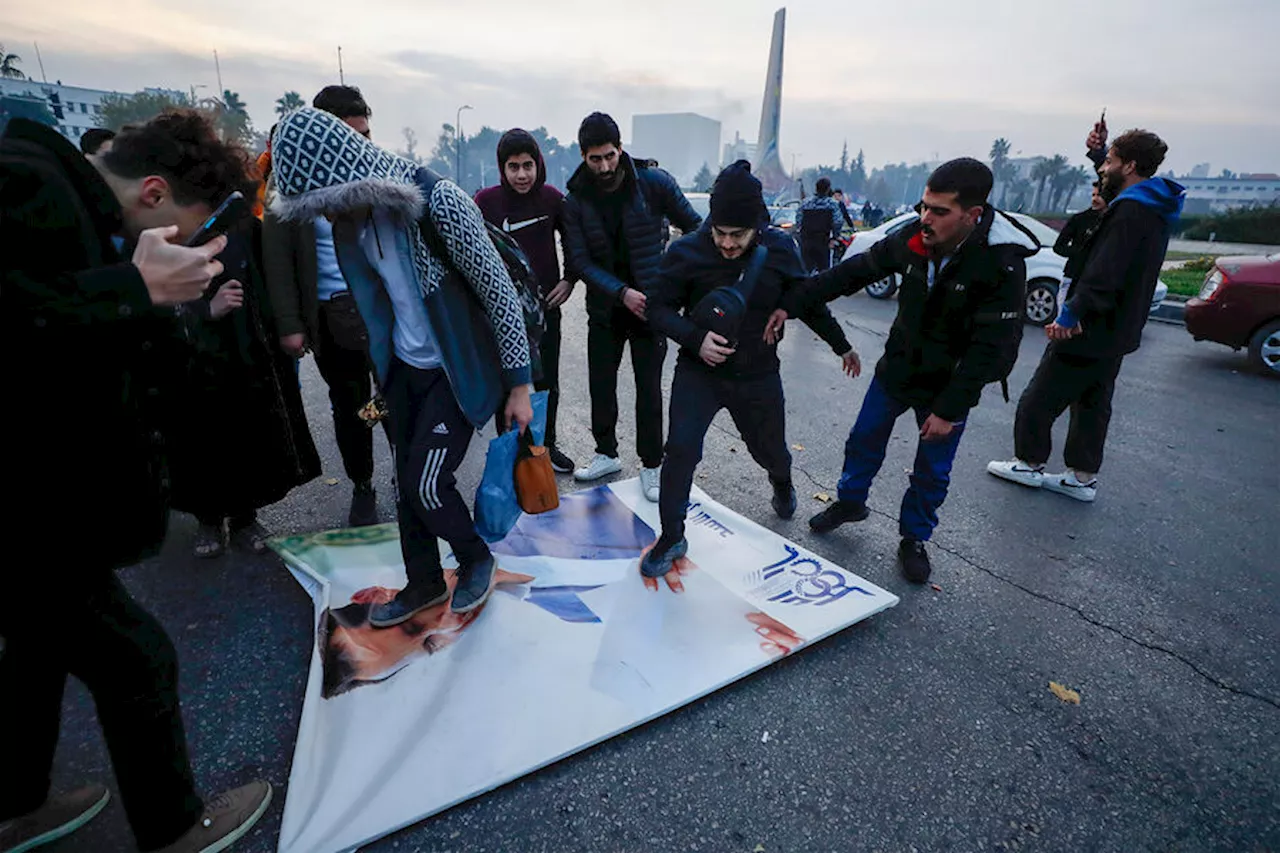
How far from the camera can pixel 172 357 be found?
150cm

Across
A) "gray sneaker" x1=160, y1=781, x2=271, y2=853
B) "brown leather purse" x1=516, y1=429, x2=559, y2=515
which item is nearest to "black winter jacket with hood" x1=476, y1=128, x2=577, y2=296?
"brown leather purse" x1=516, y1=429, x2=559, y2=515

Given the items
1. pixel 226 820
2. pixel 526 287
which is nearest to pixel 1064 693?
pixel 526 287

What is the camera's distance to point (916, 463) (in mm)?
3211

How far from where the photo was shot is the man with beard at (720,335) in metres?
2.74

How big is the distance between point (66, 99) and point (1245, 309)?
11013 cm

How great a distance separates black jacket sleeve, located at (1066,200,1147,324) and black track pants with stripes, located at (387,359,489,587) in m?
3.45

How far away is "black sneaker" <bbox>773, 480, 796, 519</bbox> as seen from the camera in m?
3.65

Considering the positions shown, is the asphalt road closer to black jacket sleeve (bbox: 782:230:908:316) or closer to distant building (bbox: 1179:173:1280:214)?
black jacket sleeve (bbox: 782:230:908:316)

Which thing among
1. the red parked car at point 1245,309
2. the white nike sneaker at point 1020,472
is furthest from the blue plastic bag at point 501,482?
the red parked car at point 1245,309

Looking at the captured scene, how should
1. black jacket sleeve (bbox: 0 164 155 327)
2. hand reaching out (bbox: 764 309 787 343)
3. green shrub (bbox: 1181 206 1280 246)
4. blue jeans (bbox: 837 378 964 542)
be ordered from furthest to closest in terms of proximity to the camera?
green shrub (bbox: 1181 206 1280 246)
blue jeans (bbox: 837 378 964 542)
hand reaching out (bbox: 764 309 787 343)
black jacket sleeve (bbox: 0 164 155 327)

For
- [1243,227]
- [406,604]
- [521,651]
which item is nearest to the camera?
[521,651]

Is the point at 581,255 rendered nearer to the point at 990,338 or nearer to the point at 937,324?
the point at 937,324

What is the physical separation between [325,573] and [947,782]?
101 inches

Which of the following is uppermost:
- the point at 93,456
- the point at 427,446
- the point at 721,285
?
the point at 721,285
